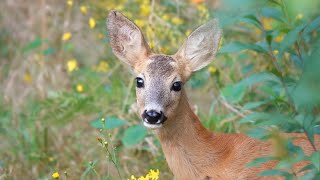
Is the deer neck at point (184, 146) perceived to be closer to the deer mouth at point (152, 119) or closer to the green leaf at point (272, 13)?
the deer mouth at point (152, 119)

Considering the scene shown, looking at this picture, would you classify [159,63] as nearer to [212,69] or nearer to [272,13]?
[272,13]

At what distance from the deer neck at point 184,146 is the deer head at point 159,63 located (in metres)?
Answer: 0.07

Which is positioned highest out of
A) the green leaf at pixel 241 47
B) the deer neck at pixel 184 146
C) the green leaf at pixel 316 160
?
the green leaf at pixel 241 47

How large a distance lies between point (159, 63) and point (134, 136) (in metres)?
0.75

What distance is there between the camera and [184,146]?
4.65 metres

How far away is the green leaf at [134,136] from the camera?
5.29 m

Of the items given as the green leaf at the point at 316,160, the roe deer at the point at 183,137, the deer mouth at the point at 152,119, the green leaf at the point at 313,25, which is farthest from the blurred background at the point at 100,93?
the green leaf at the point at 316,160

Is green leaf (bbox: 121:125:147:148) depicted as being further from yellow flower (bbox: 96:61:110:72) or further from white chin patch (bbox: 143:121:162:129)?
yellow flower (bbox: 96:61:110:72)

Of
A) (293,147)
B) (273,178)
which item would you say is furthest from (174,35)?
(293,147)

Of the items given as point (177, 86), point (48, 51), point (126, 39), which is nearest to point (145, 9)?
point (48, 51)

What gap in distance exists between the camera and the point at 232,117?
5711 mm

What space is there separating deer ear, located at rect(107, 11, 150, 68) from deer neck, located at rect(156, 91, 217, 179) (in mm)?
529

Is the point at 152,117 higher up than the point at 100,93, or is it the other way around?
the point at 152,117

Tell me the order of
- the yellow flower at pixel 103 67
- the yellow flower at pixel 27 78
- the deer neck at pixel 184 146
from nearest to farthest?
the deer neck at pixel 184 146
the yellow flower at pixel 103 67
the yellow flower at pixel 27 78
